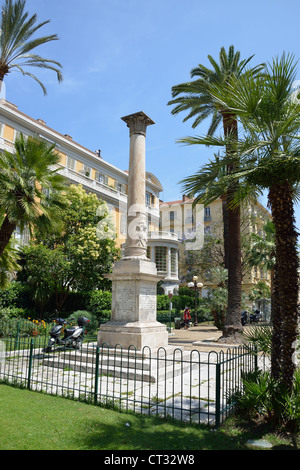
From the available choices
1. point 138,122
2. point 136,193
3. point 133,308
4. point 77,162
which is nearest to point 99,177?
point 77,162

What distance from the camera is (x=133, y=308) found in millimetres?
9953

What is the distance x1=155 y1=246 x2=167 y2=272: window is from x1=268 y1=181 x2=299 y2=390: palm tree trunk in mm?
32351

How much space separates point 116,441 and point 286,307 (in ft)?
9.76

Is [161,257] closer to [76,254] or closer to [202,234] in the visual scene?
[202,234]

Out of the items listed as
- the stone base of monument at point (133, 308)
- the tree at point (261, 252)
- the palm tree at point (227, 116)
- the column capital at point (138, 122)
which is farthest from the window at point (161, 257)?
the stone base of monument at point (133, 308)

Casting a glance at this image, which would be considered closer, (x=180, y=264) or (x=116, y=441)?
(x=116, y=441)

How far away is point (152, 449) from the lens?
4012mm

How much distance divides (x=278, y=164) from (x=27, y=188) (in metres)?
7.17

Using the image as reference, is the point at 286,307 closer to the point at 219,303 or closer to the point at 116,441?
the point at 116,441

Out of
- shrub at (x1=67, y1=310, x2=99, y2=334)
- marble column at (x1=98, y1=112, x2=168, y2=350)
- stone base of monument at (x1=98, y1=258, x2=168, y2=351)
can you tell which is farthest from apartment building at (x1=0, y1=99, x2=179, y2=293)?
stone base of monument at (x1=98, y1=258, x2=168, y2=351)

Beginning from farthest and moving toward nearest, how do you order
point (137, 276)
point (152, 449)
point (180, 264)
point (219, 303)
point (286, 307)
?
point (180, 264) → point (219, 303) → point (137, 276) → point (286, 307) → point (152, 449)

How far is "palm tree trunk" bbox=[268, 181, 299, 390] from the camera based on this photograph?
4.95 m

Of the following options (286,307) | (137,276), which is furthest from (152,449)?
(137,276)

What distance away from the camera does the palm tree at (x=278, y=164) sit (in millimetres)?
4980
